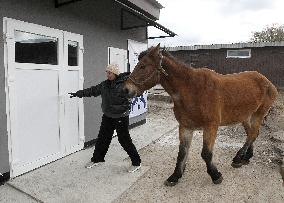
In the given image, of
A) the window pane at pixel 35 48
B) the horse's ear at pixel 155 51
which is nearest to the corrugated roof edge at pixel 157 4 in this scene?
the window pane at pixel 35 48

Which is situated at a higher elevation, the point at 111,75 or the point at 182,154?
the point at 111,75

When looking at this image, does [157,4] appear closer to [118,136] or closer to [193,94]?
[118,136]

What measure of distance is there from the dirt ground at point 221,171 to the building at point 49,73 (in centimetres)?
180

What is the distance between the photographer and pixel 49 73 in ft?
18.2

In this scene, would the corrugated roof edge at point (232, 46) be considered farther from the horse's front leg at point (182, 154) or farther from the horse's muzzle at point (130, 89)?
the horse's muzzle at point (130, 89)

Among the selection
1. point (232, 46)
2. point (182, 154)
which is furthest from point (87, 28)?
point (232, 46)

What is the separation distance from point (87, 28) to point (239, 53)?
18.1 metres

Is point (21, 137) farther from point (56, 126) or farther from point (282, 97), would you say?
point (282, 97)

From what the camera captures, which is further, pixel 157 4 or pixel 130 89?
pixel 157 4

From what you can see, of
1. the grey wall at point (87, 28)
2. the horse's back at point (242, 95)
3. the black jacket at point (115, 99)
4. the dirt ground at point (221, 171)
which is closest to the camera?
the dirt ground at point (221, 171)

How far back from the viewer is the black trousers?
5328 mm

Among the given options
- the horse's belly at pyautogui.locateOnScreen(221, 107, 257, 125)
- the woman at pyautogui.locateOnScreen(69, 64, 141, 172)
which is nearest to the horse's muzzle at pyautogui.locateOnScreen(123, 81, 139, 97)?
the woman at pyautogui.locateOnScreen(69, 64, 141, 172)

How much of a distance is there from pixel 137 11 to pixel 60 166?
3.85 m

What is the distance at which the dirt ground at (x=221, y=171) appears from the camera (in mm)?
4445
